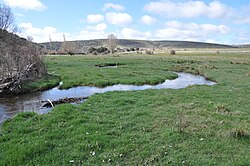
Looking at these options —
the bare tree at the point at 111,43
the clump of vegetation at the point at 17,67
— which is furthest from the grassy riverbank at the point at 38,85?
the bare tree at the point at 111,43

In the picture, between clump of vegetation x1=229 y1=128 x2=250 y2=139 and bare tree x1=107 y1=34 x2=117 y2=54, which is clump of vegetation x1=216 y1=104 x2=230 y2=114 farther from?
bare tree x1=107 y1=34 x2=117 y2=54

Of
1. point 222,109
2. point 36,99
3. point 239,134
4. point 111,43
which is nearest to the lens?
point 239,134

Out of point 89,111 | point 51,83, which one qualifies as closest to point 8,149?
point 89,111

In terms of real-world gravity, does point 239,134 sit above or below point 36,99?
above

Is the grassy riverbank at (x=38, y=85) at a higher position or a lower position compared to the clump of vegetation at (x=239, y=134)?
lower

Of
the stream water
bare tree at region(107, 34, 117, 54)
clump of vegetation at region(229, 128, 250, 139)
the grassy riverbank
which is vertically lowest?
the stream water

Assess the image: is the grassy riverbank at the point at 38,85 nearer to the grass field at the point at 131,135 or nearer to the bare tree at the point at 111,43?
the grass field at the point at 131,135

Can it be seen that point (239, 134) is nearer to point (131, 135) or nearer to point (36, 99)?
point (131, 135)

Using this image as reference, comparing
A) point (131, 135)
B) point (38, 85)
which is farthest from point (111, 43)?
point (131, 135)

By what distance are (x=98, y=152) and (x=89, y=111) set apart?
5.86 m

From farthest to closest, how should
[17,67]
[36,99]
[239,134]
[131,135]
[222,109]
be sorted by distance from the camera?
[17,67]
[36,99]
[222,109]
[131,135]
[239,134]

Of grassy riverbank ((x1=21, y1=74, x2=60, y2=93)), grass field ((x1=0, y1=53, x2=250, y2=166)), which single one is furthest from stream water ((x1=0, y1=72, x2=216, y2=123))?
grass field ((x1=0, y1=53, x2=250, y2=166))

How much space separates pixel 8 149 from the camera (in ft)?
31.9

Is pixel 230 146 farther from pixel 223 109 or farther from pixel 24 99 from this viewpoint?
pixel 24 99
